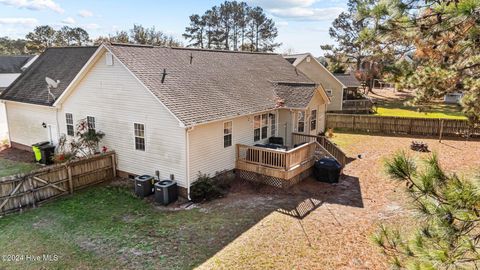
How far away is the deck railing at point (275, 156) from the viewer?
1315 centimetres

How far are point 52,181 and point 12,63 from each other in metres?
52.5

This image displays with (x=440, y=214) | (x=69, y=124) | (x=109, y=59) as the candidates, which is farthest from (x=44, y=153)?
(x=440, y=214)

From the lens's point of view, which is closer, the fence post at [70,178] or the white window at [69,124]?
the fence post at [70,178]

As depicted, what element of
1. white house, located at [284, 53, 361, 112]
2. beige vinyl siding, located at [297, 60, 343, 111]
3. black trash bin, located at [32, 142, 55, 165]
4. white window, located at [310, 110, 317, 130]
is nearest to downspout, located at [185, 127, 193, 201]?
black trash bin, located at [32, 142, 55, 165]

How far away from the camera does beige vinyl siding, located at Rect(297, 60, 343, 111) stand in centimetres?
2955

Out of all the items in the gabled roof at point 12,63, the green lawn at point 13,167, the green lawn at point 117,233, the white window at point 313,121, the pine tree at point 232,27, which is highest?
the pine tree at point 232,27

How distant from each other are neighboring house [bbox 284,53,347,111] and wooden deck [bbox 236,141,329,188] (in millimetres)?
15588

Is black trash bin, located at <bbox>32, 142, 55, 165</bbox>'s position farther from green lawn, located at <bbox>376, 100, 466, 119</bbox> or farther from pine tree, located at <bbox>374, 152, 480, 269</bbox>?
green lawn, located at <bbox>376, 100, 466, 119</bbox>

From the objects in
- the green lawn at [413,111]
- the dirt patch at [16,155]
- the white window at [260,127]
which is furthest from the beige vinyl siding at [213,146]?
the green lawn at [413,111]

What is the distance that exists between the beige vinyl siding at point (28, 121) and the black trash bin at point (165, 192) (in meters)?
8.78

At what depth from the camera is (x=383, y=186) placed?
13.4 m

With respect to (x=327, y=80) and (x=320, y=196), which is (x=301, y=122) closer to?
(x=320, y=196)

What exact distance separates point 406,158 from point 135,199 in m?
10.6

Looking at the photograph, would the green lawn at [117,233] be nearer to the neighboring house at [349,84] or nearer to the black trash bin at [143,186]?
the black trash bin at [143,186]
